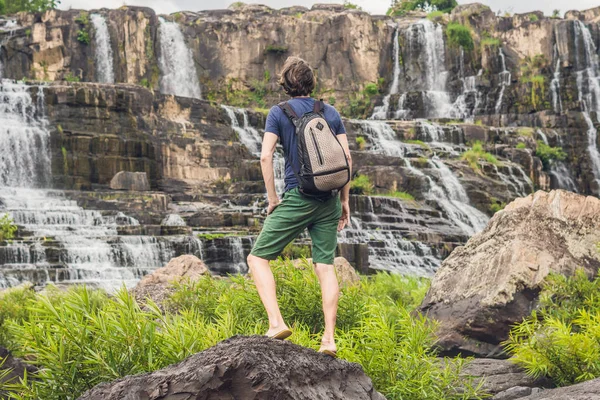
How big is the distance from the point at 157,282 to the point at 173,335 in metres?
4.24

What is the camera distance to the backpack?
13.9 feet

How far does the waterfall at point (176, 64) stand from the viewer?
37031mm

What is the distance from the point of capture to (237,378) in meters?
3.42

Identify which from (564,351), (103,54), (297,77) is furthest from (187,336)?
(103,54)

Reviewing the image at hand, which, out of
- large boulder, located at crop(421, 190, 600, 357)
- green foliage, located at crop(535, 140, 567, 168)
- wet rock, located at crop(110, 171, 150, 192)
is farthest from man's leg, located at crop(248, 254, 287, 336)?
green foliage, located at crop(535, 140, 567, 168)

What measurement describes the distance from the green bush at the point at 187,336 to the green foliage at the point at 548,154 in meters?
25.2

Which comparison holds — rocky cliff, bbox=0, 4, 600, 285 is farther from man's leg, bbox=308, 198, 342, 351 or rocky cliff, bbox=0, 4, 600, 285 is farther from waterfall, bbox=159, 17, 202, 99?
man's leg, bbox=308, 198, 342, 351

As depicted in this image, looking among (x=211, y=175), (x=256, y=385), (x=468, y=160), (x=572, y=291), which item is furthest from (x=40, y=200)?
(x=256, y=385)

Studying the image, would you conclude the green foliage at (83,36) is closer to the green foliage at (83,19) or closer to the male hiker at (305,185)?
the green foliage at (83,19)

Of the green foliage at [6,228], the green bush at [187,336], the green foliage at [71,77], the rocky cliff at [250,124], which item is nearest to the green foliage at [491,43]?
the rocky cliff at [250,124]

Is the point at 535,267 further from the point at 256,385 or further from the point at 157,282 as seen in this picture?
the point at 256,385

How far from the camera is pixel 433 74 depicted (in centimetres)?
3900

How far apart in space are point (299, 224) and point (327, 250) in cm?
24

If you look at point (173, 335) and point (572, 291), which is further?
point (572, 291)
